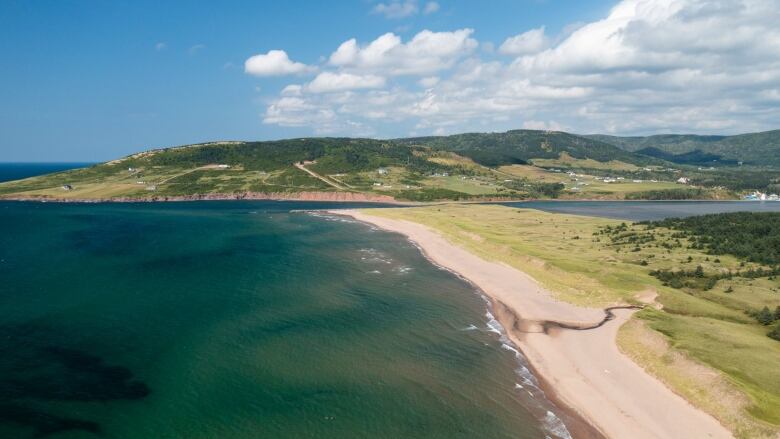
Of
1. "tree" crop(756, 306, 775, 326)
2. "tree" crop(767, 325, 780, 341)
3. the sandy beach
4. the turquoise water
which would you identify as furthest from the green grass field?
the turquoise water

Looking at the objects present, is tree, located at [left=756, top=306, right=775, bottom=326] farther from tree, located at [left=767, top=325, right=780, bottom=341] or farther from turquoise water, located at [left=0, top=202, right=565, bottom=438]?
turquoise water, located at [left=0, top=202, right=565, bottom=438]

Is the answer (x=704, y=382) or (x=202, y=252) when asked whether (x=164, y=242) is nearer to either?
(x=202, y=252)

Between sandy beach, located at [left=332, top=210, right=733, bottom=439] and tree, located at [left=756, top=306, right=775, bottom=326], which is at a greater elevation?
tree, located at [left=756, top=306, right=775, bottom=326]

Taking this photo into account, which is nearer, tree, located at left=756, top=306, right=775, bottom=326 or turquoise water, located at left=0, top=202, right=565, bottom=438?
turquoise water, located at left=0, top=202, right=565, bottom=438

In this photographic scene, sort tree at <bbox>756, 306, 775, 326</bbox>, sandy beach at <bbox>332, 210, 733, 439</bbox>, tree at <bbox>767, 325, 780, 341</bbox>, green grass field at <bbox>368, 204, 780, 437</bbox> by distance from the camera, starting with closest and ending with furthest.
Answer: sandy beach at <bbox>332, 210, 733, 439</bbox> < green grass field at <bbox>368, 204, 780, 437</bbox> < tree at <bbox>767, 325, 780, 341</bbox> < tree at <bbox>756, 306, 775, 326</bbox>

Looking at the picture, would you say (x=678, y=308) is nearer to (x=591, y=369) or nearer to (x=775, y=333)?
(x=775, y=333)

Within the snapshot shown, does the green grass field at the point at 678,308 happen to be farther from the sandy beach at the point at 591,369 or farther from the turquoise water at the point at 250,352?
the turquoise water at the point at 250,352

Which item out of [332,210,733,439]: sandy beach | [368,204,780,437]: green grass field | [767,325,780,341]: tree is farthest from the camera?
[767,325,780,341]: tree

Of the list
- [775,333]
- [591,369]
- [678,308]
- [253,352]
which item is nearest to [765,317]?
[775,333]
